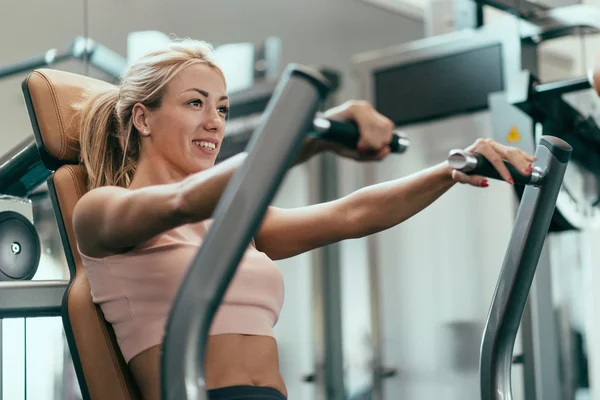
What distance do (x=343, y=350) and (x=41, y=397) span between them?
9.25ft

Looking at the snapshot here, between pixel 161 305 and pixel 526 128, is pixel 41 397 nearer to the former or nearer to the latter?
pixel 161 305

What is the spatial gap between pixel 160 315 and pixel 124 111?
1.45 feet

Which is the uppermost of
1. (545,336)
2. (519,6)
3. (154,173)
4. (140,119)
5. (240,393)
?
(519,6)

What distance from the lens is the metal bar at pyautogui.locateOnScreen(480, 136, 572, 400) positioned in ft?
5.49

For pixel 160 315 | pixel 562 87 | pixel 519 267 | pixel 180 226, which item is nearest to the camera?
pixel 180 226

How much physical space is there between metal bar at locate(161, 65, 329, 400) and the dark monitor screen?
258 cm

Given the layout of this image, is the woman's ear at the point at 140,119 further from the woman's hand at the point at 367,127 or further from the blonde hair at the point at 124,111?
the woman's hand at the point at 367,127

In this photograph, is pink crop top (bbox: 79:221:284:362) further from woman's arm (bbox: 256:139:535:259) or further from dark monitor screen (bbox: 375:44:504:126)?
dark monitor screen (bbox: 375:44:504:126)

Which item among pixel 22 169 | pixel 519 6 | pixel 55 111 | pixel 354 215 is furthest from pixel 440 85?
pixel 55 111

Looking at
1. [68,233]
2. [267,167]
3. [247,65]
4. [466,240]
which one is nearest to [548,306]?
[466,240]

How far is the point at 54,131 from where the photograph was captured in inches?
68.2

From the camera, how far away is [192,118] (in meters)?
1.70

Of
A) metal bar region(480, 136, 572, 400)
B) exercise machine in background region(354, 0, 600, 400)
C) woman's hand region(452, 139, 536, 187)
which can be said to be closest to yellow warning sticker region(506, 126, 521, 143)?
exercise machine in background region(354, 0, 600, 400)

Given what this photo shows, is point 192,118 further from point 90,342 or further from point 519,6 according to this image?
point 519,6
